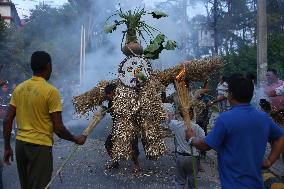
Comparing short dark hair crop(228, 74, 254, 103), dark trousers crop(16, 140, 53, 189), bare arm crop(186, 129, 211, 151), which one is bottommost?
dark trousers crop(16, 140, 53, 189)

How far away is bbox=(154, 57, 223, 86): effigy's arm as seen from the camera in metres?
8.85

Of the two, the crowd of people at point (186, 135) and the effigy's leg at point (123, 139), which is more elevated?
the crowd of people at point (186, 135)

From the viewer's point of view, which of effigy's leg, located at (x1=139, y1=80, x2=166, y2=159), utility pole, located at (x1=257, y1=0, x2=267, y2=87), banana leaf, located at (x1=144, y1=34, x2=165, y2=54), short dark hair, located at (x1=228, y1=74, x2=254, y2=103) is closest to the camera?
short dark hair, located at (x1=228, y1=74, x2=254, y2=103)

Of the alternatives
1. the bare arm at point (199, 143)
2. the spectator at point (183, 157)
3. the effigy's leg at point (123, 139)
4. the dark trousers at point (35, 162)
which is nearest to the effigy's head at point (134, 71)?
the effigy's leg at point (123, 139)

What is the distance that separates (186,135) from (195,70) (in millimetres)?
4606

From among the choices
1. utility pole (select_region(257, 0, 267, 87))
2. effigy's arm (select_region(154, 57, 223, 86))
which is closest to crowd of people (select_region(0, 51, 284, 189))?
effigy's arm (select_region(154, 57, 223, 86))

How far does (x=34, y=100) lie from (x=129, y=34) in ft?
14.8

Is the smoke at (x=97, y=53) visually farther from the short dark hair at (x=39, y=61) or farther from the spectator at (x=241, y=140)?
the spectator at (x=241, y=140)

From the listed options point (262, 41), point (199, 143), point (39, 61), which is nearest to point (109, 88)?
point (39, 61)

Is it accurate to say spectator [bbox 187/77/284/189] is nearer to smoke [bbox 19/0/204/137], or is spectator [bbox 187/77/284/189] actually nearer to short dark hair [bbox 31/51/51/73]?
short dark hair [bbox 31/51/51/73]

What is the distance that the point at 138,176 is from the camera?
8.48 m

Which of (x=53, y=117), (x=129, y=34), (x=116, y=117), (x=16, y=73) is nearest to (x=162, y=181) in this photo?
(x=116, y=117)

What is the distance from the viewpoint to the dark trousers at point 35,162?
480 cm

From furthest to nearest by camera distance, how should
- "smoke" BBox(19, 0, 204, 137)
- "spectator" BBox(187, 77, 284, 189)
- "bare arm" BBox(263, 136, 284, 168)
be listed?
"smoke" BBox(19, 0, 204, 137) < "bare arm" BBox(263, 136, 284, 168) < "spectator" BBox(187, 77, 284, 189)
